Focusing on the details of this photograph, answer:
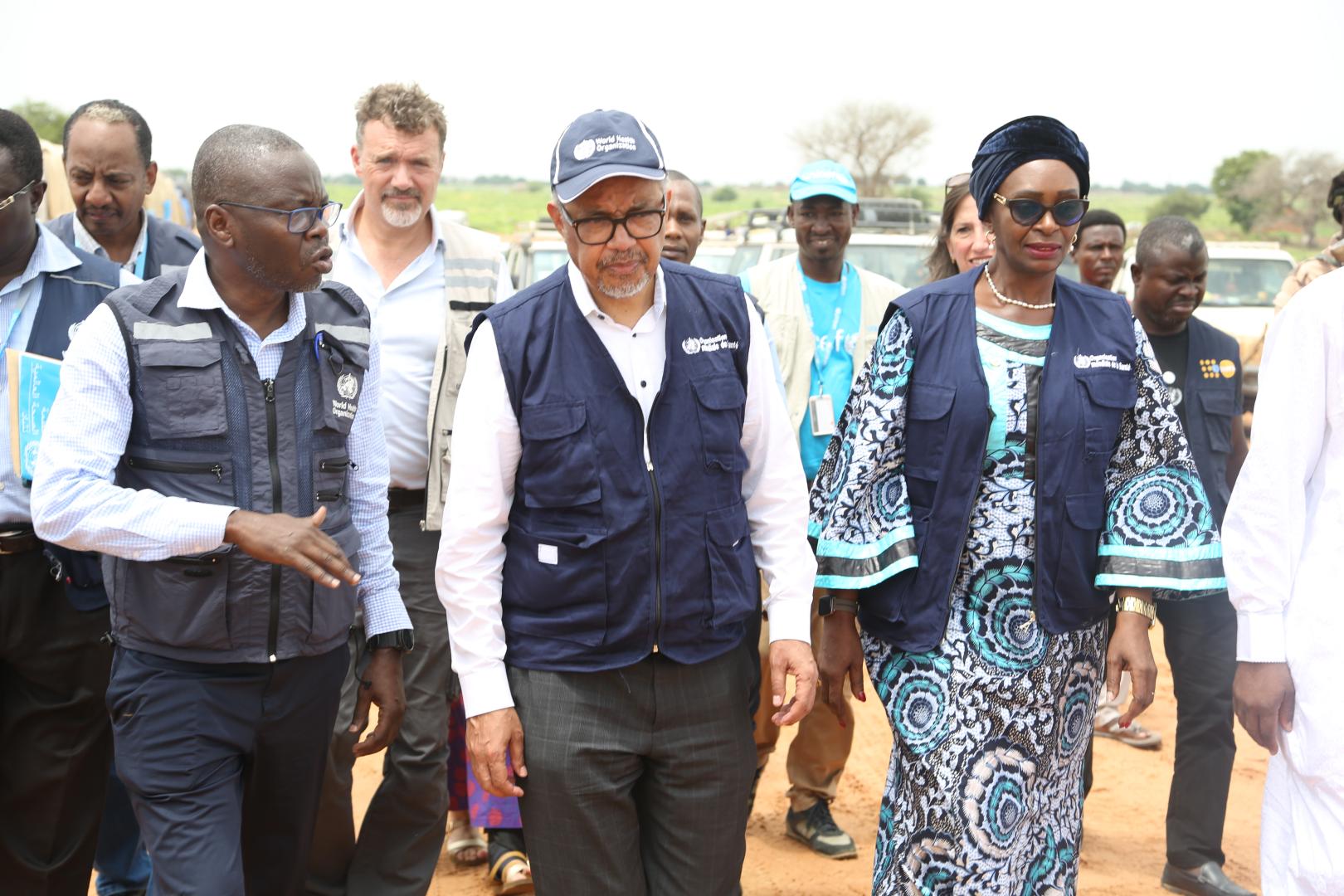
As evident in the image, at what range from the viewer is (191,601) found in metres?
3.10

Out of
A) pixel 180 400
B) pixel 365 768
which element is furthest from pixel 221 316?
pixel 365 768

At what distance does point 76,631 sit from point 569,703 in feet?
5.65

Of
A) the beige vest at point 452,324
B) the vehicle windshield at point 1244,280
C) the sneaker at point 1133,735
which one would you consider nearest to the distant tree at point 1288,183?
the vehicle windshield at point 1244,280

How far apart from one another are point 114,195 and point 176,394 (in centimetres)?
262

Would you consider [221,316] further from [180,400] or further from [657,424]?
[657,424]

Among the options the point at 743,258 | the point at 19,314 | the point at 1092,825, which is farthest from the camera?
the point at 743,258

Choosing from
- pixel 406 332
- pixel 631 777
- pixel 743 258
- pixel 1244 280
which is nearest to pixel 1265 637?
pixel 631 777

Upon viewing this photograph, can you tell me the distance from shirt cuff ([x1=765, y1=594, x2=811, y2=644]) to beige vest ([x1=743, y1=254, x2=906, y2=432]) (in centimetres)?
204

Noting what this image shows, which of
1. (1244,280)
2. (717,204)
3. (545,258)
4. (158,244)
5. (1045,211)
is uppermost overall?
(717,204)

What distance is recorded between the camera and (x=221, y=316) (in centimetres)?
324

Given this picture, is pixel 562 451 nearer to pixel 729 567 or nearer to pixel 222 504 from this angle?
pixel 729 567

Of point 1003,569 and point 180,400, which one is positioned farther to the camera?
point 1003,569

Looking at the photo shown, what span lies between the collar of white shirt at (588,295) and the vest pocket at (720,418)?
21 centimetres

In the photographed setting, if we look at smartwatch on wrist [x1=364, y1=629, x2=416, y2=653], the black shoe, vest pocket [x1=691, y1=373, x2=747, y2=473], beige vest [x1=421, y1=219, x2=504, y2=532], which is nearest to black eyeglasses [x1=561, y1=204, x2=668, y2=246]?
vest pocket [x1=691, y1=373, x2=747, y2=473]
